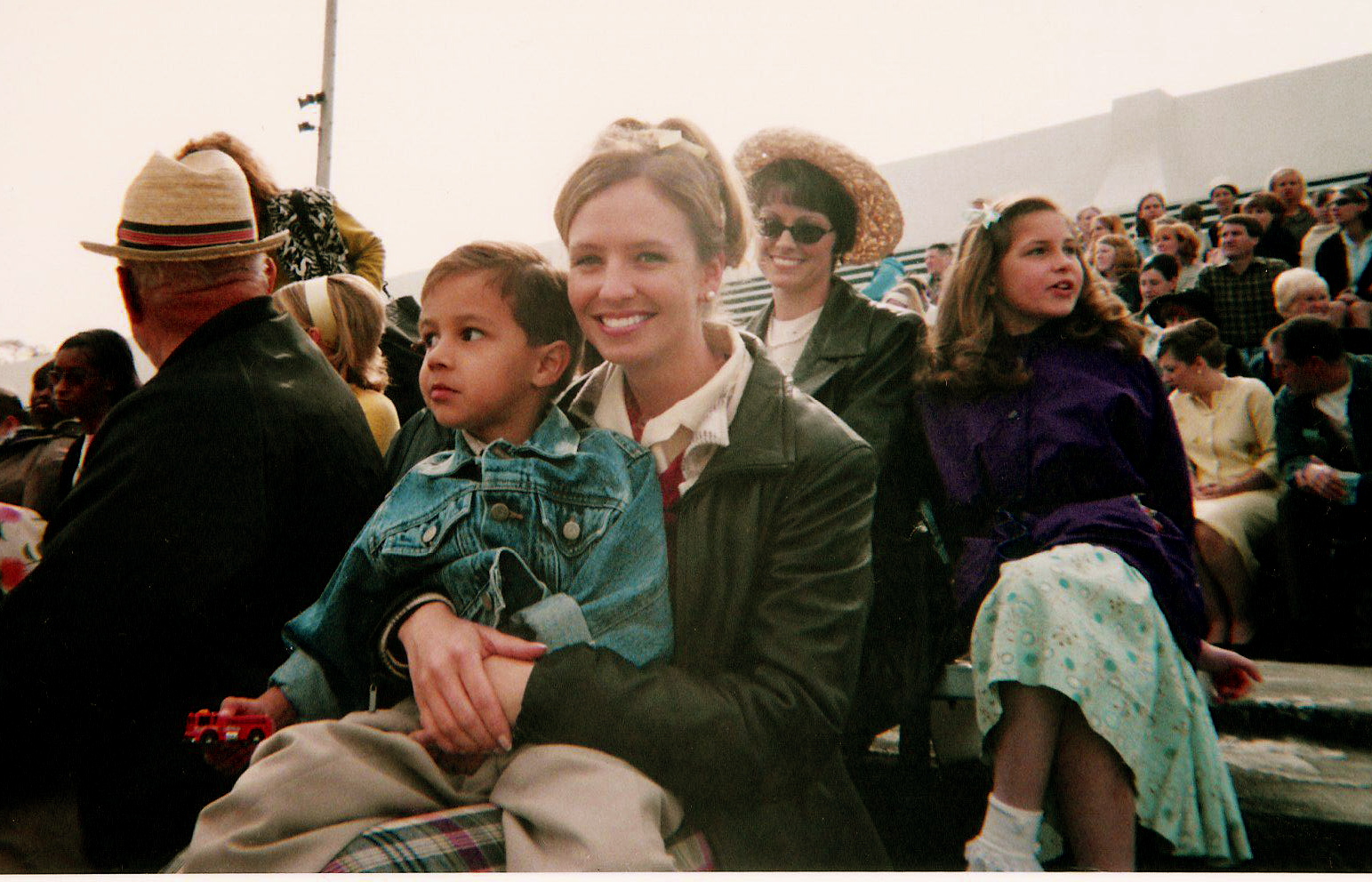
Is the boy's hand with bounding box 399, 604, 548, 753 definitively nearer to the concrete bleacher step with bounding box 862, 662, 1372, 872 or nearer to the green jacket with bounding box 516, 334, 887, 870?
the green jacket with bounding box 516, 334, 887, 870

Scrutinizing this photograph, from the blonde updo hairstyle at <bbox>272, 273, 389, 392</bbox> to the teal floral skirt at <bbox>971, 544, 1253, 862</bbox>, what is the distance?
161 centimetres

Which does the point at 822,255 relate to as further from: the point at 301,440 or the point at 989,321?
the point at 301,440

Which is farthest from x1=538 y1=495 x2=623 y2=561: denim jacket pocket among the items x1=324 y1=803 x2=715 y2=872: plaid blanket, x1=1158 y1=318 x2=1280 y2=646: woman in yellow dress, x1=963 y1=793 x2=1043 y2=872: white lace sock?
x1=1158 y1=318 x2=1280 y2=646: woman in yellow dress

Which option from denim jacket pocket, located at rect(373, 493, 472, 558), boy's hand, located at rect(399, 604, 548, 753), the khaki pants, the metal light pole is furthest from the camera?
the metal light pole

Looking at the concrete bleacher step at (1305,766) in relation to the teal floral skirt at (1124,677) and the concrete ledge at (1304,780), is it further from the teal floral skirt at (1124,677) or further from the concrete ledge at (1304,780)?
the teal floral skirt at (1124,677)

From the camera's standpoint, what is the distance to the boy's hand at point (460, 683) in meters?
1.59

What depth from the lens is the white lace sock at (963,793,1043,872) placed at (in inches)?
69.7

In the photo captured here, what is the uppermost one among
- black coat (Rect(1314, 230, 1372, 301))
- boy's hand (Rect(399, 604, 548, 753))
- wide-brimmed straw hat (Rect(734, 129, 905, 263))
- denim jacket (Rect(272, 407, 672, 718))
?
wide-brimmed straw hat (Rect(734, 129, 905, 263))

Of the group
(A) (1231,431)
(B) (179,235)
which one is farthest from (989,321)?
(B) (179,235)

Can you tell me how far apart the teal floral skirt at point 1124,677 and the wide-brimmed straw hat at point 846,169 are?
81 centimetres

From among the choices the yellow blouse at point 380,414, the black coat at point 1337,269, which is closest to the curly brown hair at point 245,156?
the yellow blouse at point 380,414

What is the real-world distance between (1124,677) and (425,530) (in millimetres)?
1292

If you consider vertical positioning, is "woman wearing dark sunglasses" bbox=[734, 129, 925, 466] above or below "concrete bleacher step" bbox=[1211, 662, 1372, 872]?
above

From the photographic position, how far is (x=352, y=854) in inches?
58.8
